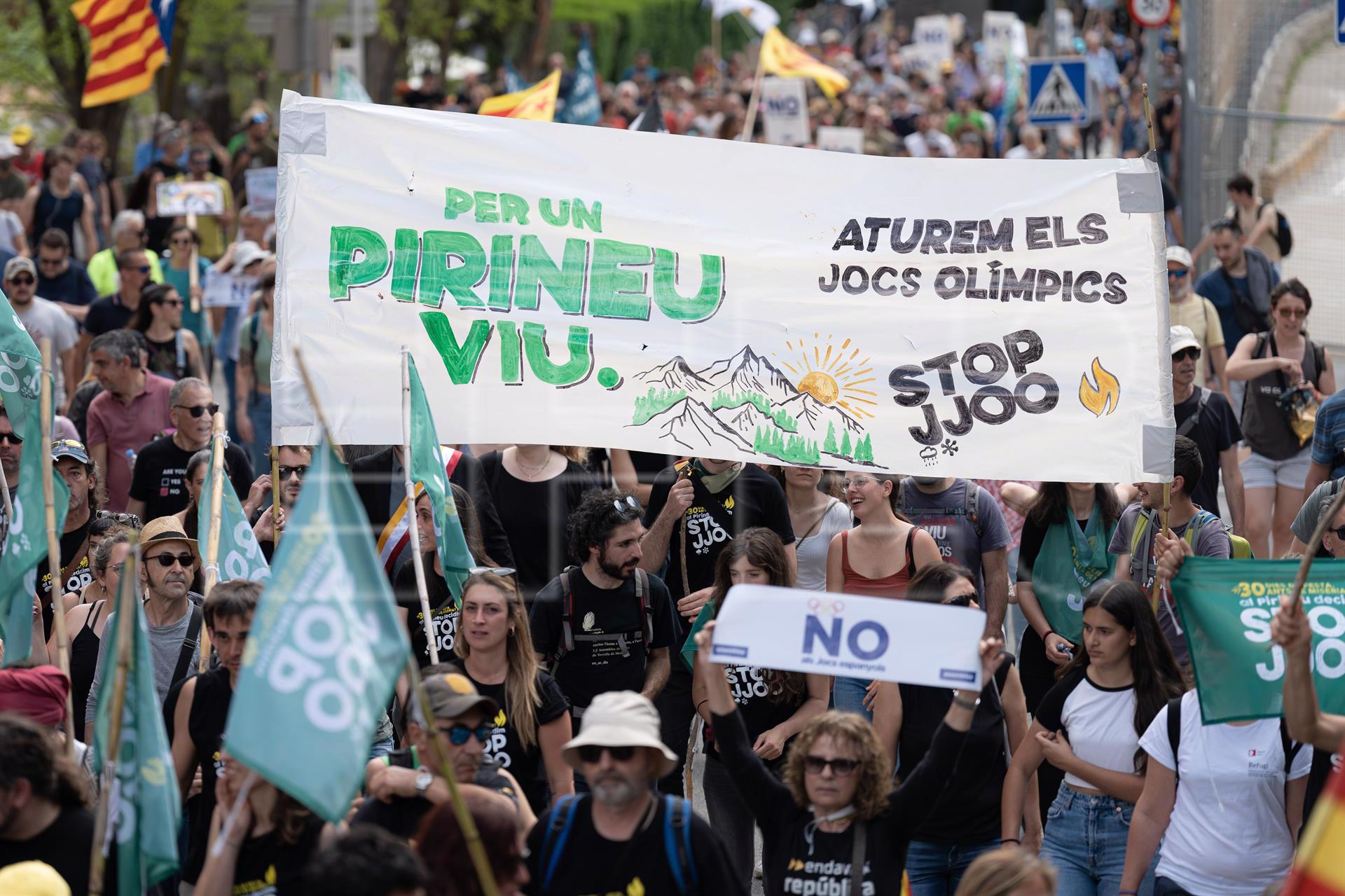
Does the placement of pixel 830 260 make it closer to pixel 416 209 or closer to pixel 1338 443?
pixel 416 209

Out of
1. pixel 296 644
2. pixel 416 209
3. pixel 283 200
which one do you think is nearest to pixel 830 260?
pixel 416 209

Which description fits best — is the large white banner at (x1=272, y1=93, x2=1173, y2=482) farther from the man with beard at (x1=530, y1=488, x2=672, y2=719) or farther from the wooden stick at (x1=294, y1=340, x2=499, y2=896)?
the wooden stick at (x1=294, y1=340, x2=499, y2=896)

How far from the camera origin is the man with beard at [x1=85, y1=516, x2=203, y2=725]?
6.64 m

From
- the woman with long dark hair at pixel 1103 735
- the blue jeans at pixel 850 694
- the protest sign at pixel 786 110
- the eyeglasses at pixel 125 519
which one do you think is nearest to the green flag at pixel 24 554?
the eyeglasses at pixel 125 519

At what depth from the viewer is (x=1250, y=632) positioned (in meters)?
5.55

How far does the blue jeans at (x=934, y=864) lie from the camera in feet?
20.2

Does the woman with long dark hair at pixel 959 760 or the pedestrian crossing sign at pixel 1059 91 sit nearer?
the woman with long dark hair at pixel 959 760

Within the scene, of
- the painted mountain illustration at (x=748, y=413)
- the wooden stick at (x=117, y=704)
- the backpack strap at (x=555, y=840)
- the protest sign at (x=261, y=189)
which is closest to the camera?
the wooden stick at (x=117, y=704)

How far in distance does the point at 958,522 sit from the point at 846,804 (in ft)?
9.40

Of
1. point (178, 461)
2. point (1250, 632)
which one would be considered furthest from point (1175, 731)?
point (178, 461)

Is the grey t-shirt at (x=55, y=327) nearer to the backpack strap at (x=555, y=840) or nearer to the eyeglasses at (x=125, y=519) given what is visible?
the eyeglasses at (x=125, y=519)

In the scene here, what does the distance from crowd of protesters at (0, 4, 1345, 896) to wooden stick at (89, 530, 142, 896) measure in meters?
0.12

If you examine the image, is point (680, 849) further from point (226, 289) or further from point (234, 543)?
point (226, 289)

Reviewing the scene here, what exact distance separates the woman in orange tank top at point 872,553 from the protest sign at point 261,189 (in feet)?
35.1
